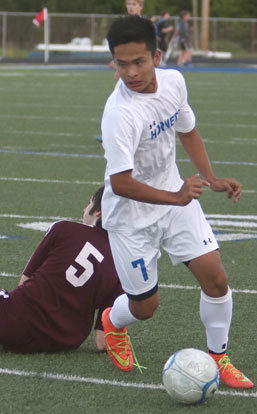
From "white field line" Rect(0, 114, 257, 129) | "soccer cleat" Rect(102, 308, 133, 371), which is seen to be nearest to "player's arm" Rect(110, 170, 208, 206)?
"soccer cleat" Rect(102, 308, 133, 371)

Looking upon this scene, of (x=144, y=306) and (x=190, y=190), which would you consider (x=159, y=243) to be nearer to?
(x=144, y=306)

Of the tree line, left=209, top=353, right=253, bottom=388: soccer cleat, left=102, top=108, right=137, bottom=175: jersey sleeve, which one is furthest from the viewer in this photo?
the tree line

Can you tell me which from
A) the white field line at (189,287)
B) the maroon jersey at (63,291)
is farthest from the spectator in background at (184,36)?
the maroon jersey at (63,291)

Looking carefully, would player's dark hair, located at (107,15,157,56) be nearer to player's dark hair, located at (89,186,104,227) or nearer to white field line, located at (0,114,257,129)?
player's dark hair, located at (89,186,104,227)

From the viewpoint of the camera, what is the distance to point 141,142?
4.57 m

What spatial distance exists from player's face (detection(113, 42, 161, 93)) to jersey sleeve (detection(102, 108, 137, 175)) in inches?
5.8

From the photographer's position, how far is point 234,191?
4.65 metres

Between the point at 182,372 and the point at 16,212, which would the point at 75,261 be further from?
the point at 16,212

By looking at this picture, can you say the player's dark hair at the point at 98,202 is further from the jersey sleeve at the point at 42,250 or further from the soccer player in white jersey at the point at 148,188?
the soccer player in white jersey at the point at 148,188

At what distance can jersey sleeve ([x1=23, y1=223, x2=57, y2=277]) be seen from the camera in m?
5.19

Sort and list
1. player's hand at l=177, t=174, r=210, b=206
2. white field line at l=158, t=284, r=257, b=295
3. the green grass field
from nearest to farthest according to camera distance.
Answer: player's hand at l=177, t=174, r=210, b=206
the green grass field
white field line at l=158, t=284, r=257, b=295

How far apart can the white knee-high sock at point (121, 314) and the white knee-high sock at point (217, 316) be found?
15.7 inches

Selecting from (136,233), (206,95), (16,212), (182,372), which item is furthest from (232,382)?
(206,95)

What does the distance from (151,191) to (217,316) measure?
772mm
